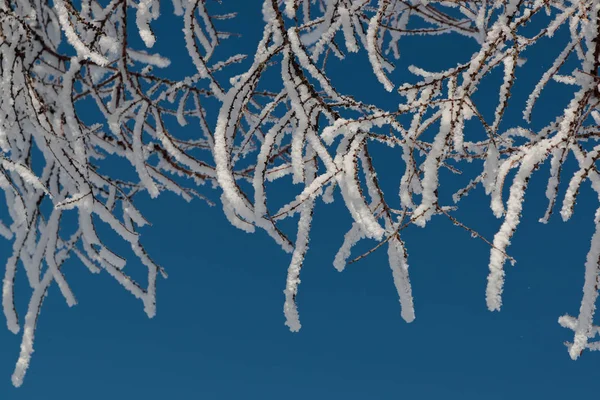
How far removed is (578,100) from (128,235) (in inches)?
64.3

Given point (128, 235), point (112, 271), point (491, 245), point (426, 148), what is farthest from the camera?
point (112, 271)

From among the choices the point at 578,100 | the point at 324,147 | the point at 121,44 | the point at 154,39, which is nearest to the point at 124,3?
the point at 121,44

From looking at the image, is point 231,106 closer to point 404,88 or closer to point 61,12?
point 404,88

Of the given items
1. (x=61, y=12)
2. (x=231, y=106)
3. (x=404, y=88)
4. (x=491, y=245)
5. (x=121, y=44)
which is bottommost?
(x=491, y=245)

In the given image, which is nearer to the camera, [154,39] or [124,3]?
[154,39]

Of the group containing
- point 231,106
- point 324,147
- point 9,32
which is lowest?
point 324,147

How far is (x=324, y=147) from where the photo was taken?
1547 mm

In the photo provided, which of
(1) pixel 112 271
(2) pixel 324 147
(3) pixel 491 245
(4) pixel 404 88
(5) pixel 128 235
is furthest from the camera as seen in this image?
(1) pixel 112 271

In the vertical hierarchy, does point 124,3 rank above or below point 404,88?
above

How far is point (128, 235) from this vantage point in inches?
93.3

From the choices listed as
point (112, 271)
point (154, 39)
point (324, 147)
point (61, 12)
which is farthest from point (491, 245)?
point (112, 271)

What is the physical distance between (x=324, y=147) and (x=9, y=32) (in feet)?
5.25

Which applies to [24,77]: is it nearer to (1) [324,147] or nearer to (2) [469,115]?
(1) [324,147]

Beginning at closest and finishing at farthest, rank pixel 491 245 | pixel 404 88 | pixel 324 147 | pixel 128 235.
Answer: pixel 491 245, pixel 324 147, pixel 404 88, pixel 128 235
